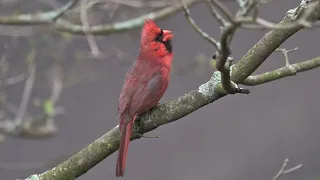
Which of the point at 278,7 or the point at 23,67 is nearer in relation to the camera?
the point at 23,67

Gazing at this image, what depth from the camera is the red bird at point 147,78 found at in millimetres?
2889

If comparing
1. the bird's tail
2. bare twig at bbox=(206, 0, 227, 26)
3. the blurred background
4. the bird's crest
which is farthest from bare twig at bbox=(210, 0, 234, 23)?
the blurred background

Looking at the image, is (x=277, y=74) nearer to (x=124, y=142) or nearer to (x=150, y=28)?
(x=124, y=142)

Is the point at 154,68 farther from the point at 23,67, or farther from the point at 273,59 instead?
the point at 273,59

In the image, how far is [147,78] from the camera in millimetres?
3135

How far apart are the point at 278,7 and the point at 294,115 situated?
93cm

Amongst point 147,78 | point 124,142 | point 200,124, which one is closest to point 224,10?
point 124,142

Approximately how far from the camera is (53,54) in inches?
178

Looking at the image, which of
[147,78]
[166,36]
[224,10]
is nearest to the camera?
[224,10]

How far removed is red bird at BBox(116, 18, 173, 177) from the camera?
9.48 ft

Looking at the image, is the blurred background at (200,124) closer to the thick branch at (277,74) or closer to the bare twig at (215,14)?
the thick branch at (277,74)

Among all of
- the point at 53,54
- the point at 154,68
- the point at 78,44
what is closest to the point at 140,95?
the point at 154,68

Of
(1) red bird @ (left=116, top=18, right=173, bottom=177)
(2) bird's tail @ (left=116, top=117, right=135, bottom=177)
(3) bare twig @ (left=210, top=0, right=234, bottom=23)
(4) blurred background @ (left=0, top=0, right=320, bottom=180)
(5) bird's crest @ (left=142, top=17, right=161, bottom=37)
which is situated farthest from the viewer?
(4) blurred background @ (left=0, top=0, right=320, bottom=180)

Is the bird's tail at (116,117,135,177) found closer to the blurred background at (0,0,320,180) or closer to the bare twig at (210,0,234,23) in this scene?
the bare twig at (210,0,234,23)
